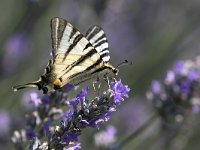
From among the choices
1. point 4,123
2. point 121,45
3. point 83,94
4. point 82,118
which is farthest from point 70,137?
point 121,45

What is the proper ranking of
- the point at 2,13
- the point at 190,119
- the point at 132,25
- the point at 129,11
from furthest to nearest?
the point at 132,25, the point at 2,13, the point at 129,11, the point at 190,119

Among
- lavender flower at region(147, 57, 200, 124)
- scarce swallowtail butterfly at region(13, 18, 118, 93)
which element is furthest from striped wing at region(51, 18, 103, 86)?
lavender flower at region(147, 57, 200, 124)

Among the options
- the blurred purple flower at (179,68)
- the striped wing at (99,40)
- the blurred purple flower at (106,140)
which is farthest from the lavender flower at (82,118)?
the blurred purple flower at (179,68)

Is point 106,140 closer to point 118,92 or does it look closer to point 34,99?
point 34,99

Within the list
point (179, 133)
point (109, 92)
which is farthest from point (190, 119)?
point (109, 92)

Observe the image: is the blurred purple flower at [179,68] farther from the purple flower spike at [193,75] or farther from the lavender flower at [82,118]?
the lavender flower at [82,118]

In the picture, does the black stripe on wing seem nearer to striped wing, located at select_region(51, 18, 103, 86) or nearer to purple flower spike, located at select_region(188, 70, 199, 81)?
striped wing, located at select_region(51, 18, 103, 86)

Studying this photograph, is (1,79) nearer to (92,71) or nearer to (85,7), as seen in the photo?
(85,7)
